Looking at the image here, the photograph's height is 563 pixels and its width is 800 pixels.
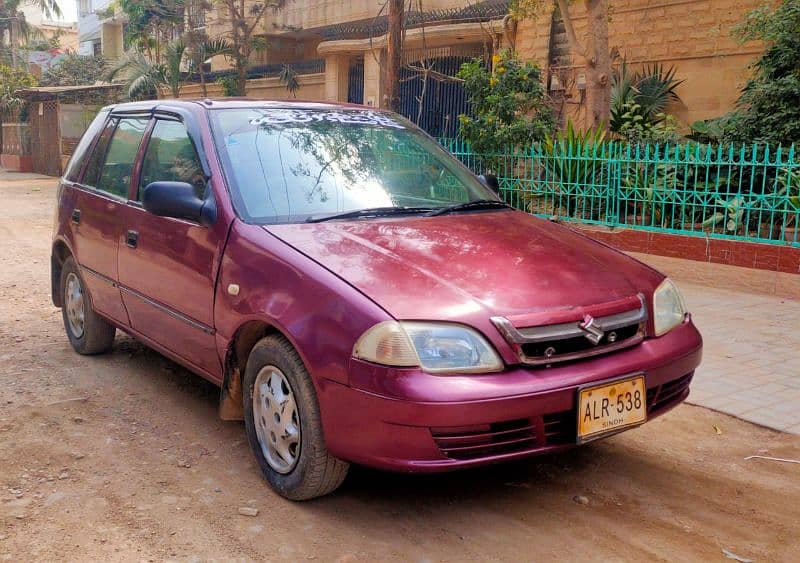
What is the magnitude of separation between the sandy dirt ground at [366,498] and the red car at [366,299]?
281 mm

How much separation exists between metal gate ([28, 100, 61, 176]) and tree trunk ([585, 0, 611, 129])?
2055 cm

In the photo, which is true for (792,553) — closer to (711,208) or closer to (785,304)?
(785,304)

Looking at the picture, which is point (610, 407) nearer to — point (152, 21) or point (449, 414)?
point (449, 414)

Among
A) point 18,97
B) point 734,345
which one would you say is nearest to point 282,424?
point 734,345

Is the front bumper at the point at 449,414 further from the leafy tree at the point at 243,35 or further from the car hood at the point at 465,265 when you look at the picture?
the leafy tree at the point at 243,35

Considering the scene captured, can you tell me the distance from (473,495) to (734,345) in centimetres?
352

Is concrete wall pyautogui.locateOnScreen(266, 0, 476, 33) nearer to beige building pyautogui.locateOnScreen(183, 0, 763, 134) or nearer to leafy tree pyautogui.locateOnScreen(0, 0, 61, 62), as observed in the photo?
beige building pyautogui.locateOnScreen(183, 0, 763, 134)

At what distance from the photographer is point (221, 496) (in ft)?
11.8

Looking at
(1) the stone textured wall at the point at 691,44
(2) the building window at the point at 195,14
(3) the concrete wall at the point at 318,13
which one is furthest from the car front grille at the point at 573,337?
(2) the building window at the point at 195,14

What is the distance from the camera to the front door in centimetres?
398

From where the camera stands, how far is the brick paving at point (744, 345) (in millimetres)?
4938

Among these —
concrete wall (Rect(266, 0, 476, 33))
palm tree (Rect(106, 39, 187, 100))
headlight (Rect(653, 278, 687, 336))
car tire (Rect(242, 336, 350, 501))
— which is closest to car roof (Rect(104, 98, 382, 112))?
car tire (Rect(242, 336, 350, 501))

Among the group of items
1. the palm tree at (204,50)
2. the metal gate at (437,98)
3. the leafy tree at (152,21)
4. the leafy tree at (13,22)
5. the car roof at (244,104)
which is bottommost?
the car roof at (244,104)

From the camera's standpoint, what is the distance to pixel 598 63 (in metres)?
10.7
